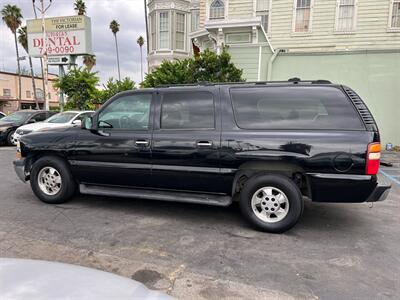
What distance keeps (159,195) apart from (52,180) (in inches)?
73.1

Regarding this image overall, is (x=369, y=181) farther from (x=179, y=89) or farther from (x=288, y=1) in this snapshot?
(x=288, y=1)

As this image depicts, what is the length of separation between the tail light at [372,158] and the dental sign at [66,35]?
1821 cm

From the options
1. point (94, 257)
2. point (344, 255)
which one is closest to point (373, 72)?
point (344, 255)

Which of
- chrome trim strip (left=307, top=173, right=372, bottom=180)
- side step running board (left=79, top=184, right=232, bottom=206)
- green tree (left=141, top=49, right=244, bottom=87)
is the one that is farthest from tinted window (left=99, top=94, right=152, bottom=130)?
green tree (left=141, top=49, right=244, bottom=87)

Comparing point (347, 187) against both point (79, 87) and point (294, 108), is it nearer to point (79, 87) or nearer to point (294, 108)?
point (294, 108)

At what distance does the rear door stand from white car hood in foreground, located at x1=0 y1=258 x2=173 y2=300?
2.41 metres

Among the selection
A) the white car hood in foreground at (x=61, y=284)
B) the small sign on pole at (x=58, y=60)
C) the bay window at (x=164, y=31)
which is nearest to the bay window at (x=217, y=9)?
the bay window at (x=164, y=31)

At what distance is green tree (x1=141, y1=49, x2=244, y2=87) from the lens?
35.9 feet

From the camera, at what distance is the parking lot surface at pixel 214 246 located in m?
2.74

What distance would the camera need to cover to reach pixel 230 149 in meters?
3.88

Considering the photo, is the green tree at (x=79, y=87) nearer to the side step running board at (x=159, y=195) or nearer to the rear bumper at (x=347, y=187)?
the side step running board at (x=159, y=195)

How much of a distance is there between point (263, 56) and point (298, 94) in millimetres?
8467

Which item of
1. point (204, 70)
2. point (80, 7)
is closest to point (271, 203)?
point (204, 70)

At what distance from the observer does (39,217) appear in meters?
4.28
